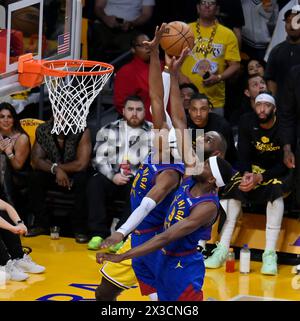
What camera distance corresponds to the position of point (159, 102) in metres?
6.63

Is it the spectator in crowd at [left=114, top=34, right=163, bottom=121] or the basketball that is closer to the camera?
the basketball

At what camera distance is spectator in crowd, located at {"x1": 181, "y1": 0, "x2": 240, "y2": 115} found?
10305 millimetres

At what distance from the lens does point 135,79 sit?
1035cm

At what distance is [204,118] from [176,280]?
3.28 metres

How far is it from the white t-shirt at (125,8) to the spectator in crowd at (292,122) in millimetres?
2872

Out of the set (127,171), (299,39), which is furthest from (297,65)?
(127,171)

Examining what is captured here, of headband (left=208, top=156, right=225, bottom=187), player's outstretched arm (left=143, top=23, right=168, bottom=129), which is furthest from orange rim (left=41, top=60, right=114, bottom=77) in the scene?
headband (left=208, top=156, right=225, bottom=187)

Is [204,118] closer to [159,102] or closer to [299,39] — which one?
[299,39]

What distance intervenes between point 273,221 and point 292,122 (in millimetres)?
1006

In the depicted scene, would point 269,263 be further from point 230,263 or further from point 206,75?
point 206,75

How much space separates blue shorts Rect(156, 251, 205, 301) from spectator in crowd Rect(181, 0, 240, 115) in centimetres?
435

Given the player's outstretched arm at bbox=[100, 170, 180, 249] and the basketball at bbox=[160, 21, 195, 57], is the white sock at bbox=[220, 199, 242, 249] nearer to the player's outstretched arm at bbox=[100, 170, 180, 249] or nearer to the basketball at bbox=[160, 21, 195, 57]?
the basketball at bbox=[160, 21, 195, 57]

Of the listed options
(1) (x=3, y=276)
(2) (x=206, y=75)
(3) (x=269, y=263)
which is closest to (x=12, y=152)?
(1) (x=3, y=276)

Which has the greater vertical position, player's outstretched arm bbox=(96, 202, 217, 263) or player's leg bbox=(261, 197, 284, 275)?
player's outstretched arm bbox=(96, 202, 217, 263)
